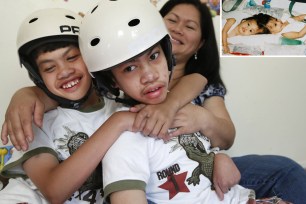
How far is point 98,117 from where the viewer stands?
100 cm

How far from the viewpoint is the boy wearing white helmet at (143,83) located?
81cm

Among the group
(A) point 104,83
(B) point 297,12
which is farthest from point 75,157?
(B) point 297,12

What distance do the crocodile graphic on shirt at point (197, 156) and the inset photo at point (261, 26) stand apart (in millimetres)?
1071

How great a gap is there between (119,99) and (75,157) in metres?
0.21

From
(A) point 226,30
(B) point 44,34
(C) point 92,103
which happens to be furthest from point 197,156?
(A) point 226,30

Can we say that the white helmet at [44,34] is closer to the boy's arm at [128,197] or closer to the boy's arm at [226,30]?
the boy's arm at [128,197]

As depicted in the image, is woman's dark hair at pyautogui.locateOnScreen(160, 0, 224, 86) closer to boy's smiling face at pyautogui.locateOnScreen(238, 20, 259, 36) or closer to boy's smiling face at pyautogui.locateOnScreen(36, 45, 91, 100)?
boy's smiling face at pyautogui.locateOnScreen(36, 45, 91, 100)

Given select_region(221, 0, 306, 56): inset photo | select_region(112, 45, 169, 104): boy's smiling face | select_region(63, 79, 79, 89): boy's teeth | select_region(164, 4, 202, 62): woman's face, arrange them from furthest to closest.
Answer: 1. select_region(221, 0, 306, 56): inset photo
2. select_region(164, 4, 202, 62): woman's face
3. select_region(63, 79, 79, 89): boy's teeth
4. select_region(112, 45, 169, 104): boy's smiling face

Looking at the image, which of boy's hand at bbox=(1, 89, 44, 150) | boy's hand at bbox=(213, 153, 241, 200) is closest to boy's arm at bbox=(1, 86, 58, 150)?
boy's hand at bbox=(1, 89, 44, 150)

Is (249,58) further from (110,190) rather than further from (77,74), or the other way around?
(110,190)

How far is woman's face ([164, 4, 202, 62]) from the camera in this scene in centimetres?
126

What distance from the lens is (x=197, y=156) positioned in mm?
900

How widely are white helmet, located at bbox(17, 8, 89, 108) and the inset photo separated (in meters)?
1.09

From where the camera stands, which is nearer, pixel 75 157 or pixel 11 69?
pixel 75 157
